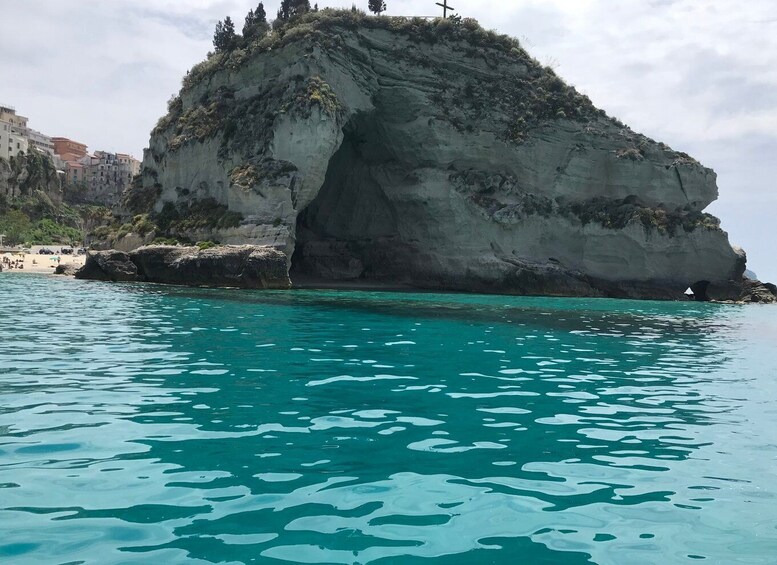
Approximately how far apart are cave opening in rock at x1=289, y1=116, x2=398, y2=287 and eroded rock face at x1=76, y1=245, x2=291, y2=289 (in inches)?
457

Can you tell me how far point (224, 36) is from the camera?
52.0 metres

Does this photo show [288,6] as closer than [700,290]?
No

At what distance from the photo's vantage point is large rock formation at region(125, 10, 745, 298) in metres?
42.7

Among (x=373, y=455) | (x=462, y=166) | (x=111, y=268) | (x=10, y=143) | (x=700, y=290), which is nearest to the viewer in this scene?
(x=373, y=455)

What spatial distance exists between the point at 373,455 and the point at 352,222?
46321 millimetres

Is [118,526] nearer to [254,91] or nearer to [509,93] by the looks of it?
[254,91]

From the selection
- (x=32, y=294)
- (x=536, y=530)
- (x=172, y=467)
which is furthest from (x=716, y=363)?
(x=32, y=294)

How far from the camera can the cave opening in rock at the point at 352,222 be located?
4791 cm

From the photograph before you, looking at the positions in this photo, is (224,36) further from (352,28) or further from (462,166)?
(462,166)

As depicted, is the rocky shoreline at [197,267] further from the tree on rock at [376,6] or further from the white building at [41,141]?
the white building at [41,141]

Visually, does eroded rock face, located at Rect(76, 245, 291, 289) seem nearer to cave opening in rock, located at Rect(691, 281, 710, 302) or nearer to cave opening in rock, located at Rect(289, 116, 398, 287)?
cave opening in rock, located at Rect(289, 116, 398, 287)

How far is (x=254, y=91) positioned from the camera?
43500 mm

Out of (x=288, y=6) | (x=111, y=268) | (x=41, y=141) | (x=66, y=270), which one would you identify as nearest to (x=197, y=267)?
(x=111, y=268)

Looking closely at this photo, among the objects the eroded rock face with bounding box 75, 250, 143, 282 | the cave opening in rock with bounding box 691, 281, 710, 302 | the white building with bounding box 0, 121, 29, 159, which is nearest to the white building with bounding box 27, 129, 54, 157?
the white building with bounding box 0, 121, 29, 159
